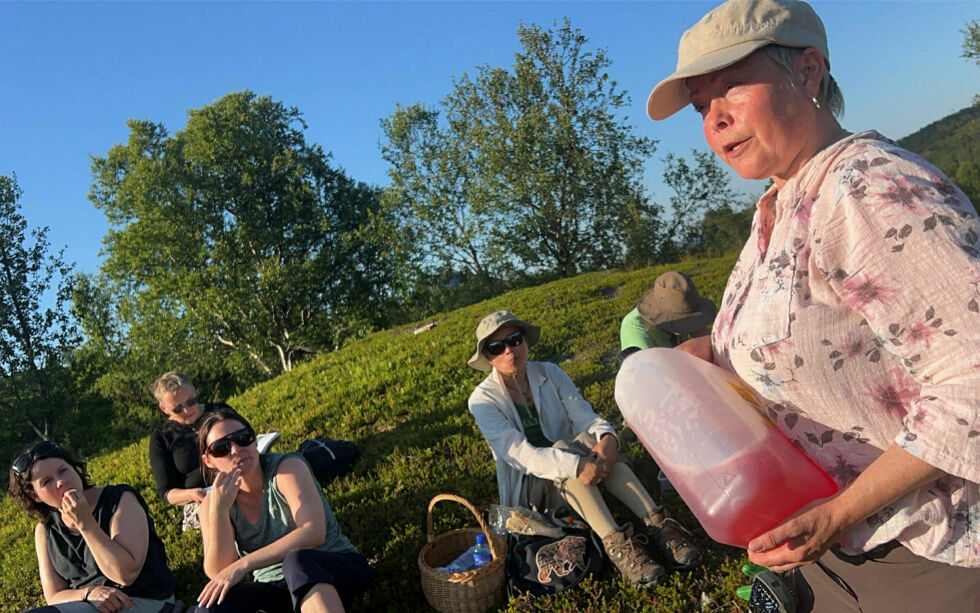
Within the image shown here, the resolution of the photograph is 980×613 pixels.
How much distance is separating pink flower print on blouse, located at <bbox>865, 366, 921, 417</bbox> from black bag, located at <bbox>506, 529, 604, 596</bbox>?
358 centimetres

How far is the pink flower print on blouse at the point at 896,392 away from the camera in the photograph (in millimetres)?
1406

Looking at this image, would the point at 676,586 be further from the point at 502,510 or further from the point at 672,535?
the point at 502,510

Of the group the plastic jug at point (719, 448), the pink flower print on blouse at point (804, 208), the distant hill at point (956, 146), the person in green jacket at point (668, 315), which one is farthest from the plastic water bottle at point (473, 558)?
the distant hill at point (956, 146)

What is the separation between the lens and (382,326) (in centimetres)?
3478

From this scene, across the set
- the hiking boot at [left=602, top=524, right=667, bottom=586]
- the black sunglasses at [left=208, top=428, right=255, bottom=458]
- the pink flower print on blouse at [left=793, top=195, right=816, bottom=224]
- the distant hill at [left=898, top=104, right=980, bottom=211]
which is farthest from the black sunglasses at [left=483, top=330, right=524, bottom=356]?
the distant hill at [left=898, top=104, right=980, bottom=211]

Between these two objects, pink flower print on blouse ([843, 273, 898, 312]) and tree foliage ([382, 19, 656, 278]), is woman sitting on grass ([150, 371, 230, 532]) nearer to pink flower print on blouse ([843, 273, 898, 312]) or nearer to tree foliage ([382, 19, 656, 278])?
pink flower print on blouse ([843, 273, 898, 312])

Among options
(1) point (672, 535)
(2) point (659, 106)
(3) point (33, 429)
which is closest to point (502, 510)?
(1) point (672, 535)

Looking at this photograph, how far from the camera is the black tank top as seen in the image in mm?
4711

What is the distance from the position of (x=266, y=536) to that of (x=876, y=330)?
14.4 ft

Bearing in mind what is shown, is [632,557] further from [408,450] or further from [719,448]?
[408,450]

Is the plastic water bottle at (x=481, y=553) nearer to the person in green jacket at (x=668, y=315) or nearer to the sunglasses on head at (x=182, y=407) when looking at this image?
the person in green jacket at (x=668, y=315)

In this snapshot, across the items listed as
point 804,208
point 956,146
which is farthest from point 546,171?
point 956,146

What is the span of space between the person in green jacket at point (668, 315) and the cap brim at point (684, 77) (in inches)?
178

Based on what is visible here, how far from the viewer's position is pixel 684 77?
1.71 meters
